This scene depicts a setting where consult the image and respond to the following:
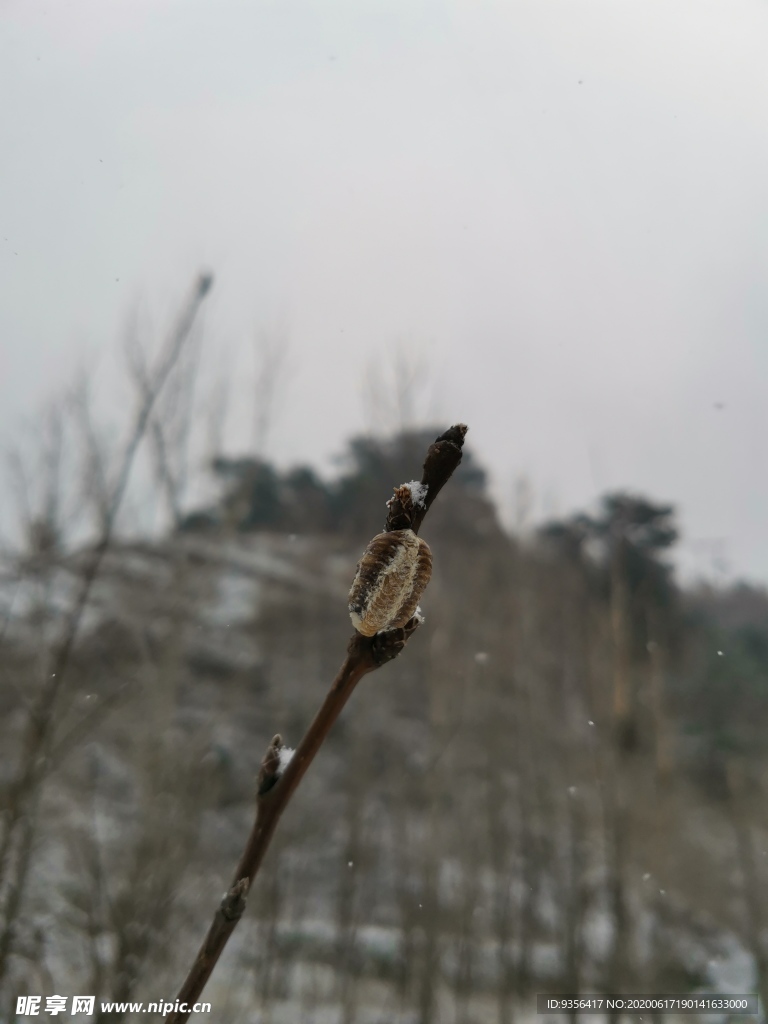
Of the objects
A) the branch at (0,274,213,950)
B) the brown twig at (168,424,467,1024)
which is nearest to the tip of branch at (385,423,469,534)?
the brown twig at (168,424,467,1024)

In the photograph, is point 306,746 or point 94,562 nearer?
point 306,746

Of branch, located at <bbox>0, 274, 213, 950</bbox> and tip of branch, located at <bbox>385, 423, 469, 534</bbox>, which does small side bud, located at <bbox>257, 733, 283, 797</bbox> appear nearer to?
tip of branch, located at <bbox>385, 423, 469, 534</bbox>

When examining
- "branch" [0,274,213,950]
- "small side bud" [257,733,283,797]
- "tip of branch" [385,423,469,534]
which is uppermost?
"branch" [0,274,213,950]

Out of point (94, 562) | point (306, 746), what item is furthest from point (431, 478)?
point (94, 562)

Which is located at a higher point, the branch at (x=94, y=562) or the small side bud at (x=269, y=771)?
the branch at (x=94, y=562)

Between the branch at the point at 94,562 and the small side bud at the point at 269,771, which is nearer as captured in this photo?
the small side bud at the point at 269,771

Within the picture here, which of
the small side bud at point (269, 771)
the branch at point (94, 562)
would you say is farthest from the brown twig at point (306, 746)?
the branch at point (94, 562)

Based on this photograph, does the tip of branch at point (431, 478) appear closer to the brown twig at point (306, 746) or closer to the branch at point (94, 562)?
the brown twig at point (306, 746)

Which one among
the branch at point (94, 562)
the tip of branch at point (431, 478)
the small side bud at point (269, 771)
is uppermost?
the branch at point (94, 562)

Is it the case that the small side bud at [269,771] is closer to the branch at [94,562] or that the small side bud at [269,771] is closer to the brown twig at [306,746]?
the brown twig at [306,746]

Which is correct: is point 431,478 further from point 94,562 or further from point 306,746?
point 94,562
